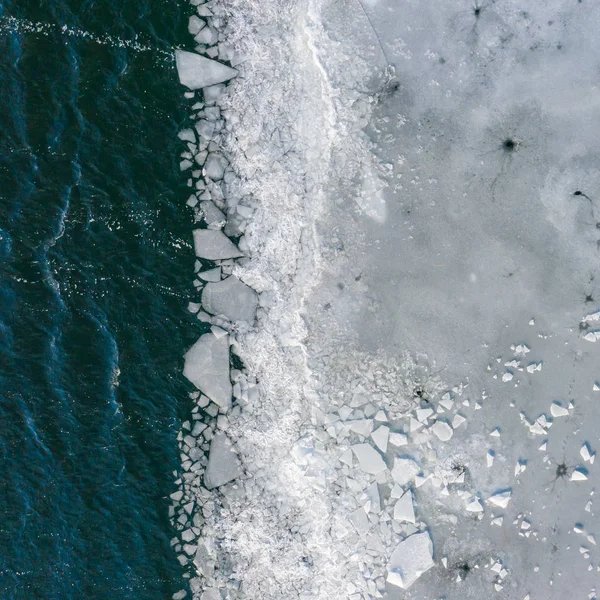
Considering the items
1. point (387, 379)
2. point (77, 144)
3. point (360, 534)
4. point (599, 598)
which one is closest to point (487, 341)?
point (387, 379)

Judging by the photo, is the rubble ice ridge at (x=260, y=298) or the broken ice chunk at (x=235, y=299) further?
the broken ice chunk at (x=235, y=299)

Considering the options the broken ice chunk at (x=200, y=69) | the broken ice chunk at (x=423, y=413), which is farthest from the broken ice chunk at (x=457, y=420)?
the broken ice chunk at (x=200, y=69)

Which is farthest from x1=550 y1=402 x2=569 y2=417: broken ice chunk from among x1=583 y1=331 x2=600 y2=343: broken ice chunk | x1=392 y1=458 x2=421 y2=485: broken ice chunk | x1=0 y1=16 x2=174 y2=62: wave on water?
x1=0 y1=16 x2=174 y2=62: wave on water

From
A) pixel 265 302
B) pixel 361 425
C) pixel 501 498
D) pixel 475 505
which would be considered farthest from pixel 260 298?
pixel 501 498

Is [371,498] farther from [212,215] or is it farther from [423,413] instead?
[212,215]

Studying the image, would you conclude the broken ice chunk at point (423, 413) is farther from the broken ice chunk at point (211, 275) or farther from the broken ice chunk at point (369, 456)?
the broken ice chunk at point (211, 275)
